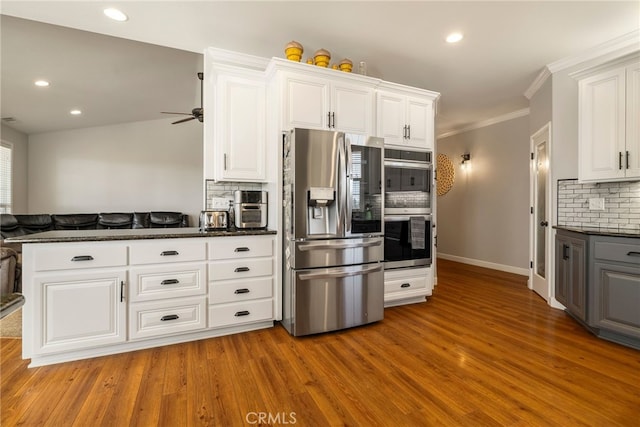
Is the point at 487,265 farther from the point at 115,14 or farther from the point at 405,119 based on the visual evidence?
the point at 115,14

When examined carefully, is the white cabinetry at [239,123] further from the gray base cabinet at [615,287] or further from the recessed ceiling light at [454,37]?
the gray base cabinet at [615,287]

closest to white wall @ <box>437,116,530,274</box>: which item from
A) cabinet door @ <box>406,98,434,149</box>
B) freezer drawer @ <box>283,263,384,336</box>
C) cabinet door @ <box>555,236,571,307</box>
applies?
cabinet door @ <box>555,236,571,307</box>

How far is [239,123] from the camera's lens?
2.84 m

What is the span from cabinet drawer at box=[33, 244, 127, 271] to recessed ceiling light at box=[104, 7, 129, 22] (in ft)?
6.26

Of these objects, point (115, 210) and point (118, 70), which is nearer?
point (118, 70)

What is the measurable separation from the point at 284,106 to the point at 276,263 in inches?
56.7

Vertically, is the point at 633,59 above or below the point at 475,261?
above

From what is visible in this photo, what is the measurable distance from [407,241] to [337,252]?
3.35 feet

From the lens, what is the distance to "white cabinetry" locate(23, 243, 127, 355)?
2.05m

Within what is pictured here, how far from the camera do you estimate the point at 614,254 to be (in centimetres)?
241

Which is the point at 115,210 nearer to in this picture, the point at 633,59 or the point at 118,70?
the point at 118,70

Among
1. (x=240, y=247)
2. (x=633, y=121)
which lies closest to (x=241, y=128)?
(x=240, y=247)

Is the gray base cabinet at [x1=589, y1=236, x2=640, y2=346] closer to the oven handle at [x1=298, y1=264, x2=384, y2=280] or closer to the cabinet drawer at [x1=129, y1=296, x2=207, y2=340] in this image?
the oven handle at [x1=298, y1=264, x2=384, y2=280]

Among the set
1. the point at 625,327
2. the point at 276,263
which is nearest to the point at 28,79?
the point at 276,263
